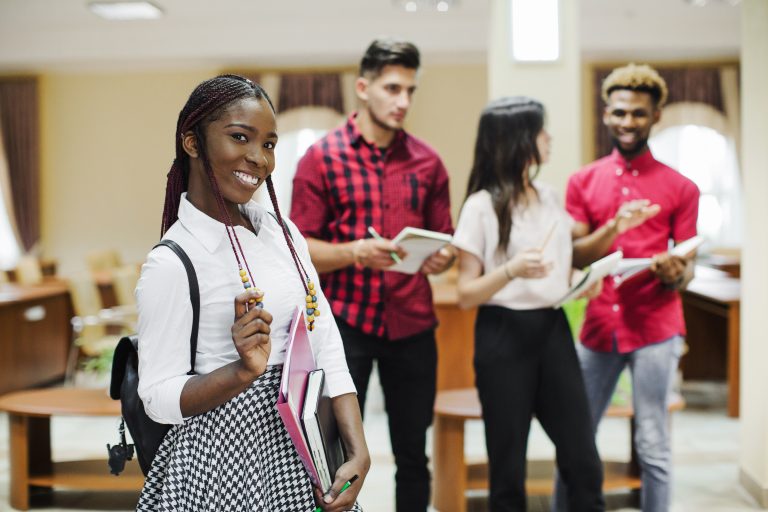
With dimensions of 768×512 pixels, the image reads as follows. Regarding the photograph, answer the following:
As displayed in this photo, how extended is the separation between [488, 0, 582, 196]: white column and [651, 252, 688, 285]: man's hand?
177cm

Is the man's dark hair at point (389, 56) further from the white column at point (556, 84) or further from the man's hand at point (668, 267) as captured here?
the white column at point (556, 84)

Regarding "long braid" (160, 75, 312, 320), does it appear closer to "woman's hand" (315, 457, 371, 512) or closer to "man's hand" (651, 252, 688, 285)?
"woman's hand" (315, 457, 371, 512)

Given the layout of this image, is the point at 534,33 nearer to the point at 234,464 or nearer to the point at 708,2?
the point at 234,464

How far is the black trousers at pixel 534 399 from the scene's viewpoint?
2.33m

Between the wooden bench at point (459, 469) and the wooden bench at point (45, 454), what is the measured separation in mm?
1292

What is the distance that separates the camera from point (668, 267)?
251cm

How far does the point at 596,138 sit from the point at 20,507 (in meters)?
7.96

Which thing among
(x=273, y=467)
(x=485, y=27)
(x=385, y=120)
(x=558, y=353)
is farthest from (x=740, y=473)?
(x=485, y=27)

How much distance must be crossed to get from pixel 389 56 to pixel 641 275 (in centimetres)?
106

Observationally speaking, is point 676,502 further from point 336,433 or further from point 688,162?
point 688,162

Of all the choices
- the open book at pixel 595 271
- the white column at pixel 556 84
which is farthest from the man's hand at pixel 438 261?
the white column at pixel 556 84

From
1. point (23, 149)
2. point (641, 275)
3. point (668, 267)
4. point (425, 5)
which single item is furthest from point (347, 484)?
point (23, 149)

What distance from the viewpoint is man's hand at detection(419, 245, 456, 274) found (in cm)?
244

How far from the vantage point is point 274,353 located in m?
1.34
